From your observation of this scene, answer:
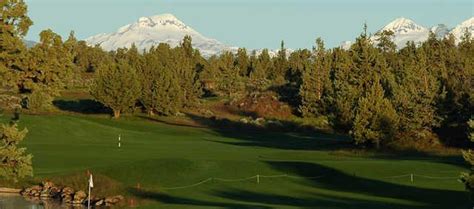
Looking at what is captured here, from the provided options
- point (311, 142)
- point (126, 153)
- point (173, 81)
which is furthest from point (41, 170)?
point (173, 81)

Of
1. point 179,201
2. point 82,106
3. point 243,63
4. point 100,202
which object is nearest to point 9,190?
point 100,202

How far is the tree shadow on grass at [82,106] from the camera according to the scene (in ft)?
366

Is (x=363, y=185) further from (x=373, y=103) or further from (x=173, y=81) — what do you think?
(x=173, y=81)

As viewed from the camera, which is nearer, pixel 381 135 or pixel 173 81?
pixel 381 135

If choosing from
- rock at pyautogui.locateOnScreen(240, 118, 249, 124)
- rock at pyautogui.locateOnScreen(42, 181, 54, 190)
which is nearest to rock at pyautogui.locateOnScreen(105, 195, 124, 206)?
rock at pyautogui.locateOnScreen(42, 181, 54, 190)

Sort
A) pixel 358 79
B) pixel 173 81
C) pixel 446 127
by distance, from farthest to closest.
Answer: pixel 173 81 → pixel 358 79 → pixel 446 127

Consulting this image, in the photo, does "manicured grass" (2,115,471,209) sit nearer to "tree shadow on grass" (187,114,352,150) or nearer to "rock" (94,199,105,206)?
"rock" (94,199,105,206)

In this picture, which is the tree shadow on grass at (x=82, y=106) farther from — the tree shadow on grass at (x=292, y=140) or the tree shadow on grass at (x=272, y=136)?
the tree shadow on grass at (x=272, y=136)

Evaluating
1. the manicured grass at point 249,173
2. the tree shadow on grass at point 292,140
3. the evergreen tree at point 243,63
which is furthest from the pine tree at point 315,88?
the evergreen tree at point 243,63

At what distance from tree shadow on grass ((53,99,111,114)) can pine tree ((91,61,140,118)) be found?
7.93 metres

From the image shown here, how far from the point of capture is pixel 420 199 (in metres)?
43.0

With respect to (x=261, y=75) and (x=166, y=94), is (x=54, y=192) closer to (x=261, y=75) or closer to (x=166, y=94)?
(x=166, y=94)

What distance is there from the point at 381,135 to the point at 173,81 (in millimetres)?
43851

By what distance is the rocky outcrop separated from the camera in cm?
4497
